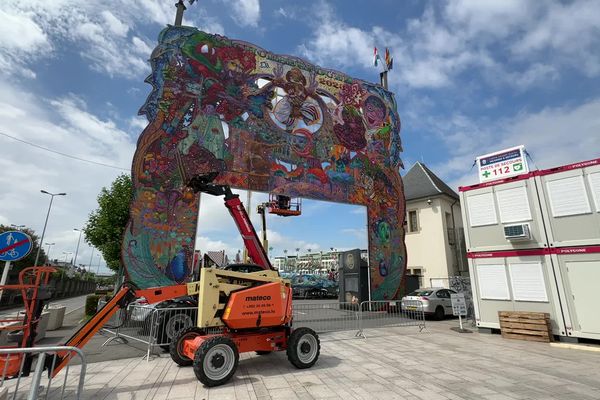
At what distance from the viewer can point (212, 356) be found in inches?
234

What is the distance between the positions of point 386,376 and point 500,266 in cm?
816

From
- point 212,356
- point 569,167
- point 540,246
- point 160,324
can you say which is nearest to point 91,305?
point 160,324

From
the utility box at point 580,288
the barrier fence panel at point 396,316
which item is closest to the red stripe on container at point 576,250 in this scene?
the utility box at point 580,288

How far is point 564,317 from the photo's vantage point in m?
10.1

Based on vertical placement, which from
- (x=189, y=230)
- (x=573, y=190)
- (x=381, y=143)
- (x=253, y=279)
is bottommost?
(x=253, y=279)

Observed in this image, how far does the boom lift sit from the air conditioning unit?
8.78 metres

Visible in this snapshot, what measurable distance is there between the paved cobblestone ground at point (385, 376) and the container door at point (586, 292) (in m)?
1.21

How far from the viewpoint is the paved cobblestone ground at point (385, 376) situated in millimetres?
5535

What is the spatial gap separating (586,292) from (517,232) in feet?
8.47

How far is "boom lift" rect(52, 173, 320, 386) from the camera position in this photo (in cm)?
590

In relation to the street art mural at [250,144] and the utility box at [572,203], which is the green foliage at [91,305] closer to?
the street art mural at [250,144]

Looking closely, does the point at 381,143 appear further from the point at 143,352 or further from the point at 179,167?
the point at 143,352

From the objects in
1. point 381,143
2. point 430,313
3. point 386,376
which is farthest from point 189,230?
point 381,143

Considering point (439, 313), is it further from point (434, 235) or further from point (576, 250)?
point (434, 235)
